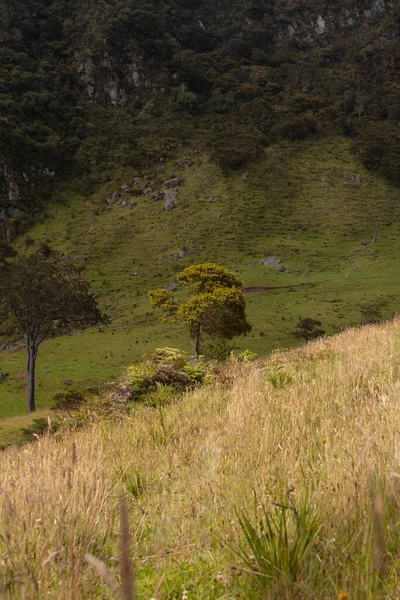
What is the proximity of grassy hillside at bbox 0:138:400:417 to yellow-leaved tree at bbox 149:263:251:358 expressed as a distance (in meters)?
7.05

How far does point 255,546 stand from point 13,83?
12303 cm

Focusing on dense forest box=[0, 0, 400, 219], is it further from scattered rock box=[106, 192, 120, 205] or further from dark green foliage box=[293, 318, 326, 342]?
dark green foliage box=[293, 318, 326, 342]

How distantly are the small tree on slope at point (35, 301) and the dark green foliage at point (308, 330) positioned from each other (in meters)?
17.1

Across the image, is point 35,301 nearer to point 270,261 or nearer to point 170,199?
point 270,261

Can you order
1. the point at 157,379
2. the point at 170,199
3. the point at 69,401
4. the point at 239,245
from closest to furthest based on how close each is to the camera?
the point at 157,379 < the point at 69,401 < the point at 239,245 < the point at 170,199

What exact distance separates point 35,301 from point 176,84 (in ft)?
357

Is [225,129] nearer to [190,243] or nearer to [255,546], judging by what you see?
[190,243]

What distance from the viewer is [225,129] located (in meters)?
93.9

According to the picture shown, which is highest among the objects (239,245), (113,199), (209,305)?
(113,199)

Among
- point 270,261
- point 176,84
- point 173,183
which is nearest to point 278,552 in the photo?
point 270,261

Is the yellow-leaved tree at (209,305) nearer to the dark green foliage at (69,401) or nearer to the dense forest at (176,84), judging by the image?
the dark green foliage at (69,401)

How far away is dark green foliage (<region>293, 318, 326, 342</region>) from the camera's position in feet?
108

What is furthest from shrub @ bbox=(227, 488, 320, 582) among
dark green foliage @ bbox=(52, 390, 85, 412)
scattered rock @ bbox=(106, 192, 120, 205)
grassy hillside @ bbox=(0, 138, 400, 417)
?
scattered rock @ bbox=(106, 192, 120, 205)

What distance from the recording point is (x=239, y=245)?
60.6 metres
